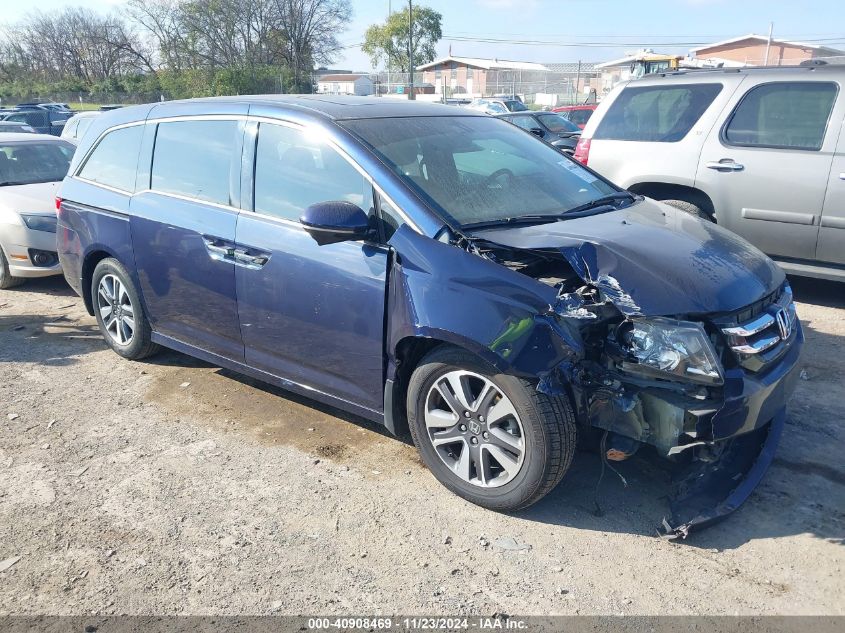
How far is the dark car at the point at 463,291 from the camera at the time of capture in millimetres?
2965

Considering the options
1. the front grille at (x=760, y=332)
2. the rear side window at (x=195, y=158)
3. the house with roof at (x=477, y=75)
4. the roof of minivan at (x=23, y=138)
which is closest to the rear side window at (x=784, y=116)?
the front grille at (x=760, y=332)

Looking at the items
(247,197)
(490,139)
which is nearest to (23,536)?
(247,197)

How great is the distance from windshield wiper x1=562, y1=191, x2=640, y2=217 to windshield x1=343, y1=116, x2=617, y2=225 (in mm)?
34

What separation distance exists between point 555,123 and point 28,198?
1232cm

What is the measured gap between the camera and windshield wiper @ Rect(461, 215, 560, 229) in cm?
344

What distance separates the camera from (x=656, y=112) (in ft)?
22.2

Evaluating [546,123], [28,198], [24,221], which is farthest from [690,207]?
[546,123]

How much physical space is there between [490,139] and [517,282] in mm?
1537

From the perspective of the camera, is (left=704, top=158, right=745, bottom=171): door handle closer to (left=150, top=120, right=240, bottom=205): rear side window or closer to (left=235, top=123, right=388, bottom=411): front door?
(left=235, top=123, right=388, bottom=411): front door

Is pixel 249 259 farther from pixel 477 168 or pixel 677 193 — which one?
pixel 677 193

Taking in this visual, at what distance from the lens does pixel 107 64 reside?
68.7m

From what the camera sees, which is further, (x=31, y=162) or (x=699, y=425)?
(x=31, y=162)

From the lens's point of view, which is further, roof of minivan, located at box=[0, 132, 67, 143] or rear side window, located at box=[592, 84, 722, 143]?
roof of minivan, located at box=[0, 132, 67, 143]

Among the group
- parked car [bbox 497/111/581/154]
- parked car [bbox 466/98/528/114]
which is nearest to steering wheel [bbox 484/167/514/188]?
parked car [bbox 497/111/581/154]
